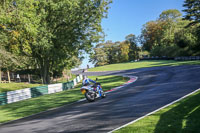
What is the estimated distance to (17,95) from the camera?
61.3ft

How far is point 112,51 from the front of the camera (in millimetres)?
103875

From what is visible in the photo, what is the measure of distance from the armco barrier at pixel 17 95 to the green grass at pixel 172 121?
15333 millimetres

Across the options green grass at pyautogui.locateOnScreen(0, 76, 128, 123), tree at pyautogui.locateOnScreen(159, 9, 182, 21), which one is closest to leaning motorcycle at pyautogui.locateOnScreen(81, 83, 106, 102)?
green grass at pyautogui.locateOnScreen(0, 76, 128, 123)

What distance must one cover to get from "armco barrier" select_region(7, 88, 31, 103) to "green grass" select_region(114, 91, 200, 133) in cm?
1533

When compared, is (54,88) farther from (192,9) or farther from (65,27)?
(192,9)

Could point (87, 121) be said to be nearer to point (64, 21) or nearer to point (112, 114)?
point (112, 114)

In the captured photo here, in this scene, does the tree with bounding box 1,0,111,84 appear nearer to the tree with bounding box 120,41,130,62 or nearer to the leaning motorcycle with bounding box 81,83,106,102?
the leaning motorcycle with bounding box 81,83,106,102

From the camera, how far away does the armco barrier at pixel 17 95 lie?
17984 millimetres

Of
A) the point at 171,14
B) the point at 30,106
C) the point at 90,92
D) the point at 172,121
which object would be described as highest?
the point at 171,14

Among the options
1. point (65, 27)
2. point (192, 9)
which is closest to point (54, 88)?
point (65, 27)

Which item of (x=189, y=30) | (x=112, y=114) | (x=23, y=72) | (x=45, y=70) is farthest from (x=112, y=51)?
(x=112, y=114)

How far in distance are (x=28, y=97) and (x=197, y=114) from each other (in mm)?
17314

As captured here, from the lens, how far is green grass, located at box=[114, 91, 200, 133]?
559cm

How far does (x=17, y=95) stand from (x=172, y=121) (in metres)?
16.5
